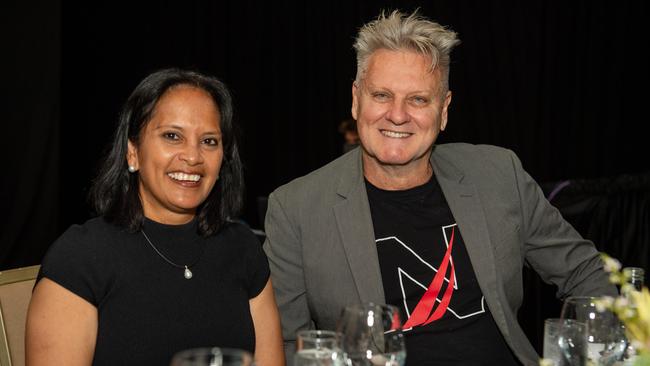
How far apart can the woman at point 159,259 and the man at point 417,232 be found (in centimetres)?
28

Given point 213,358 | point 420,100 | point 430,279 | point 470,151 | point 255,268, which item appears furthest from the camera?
point 470,151

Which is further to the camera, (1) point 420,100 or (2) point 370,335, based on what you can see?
(1) point 420,100

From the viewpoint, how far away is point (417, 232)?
2654 mm

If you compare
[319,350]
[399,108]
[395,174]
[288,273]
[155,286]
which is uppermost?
[399,108]

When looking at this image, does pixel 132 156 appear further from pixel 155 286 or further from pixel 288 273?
pixel 288 273

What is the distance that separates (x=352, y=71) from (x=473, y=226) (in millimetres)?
7003

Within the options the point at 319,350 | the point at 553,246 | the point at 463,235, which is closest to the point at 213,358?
the point at 319,350

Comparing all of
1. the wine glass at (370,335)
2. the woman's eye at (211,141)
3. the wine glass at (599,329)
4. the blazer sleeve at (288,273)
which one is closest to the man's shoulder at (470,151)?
the blazer sleeve at (288,273)

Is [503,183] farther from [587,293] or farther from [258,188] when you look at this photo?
[258,188]

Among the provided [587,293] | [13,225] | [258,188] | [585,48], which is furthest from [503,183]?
[585,48]

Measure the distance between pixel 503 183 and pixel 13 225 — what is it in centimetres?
558

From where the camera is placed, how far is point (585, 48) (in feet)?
32.4

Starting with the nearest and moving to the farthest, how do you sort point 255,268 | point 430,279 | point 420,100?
→ point 255,268 → point 430,279 → point 420,100

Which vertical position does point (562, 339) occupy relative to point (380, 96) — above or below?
below
